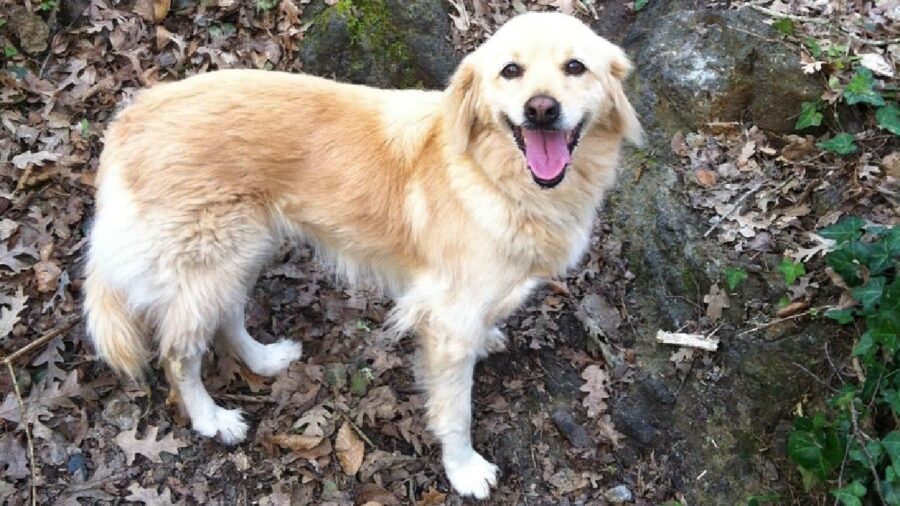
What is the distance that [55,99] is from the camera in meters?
4.39

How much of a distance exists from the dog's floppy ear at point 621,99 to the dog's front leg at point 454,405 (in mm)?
1150

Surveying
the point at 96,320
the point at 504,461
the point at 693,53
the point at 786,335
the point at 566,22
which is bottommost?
the point at 504,461

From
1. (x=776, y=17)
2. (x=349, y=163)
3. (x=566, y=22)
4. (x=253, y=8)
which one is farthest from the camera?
(x=253, y=8)

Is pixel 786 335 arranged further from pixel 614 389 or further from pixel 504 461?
pixel 504 461

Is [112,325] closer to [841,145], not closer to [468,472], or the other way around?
[468,472]

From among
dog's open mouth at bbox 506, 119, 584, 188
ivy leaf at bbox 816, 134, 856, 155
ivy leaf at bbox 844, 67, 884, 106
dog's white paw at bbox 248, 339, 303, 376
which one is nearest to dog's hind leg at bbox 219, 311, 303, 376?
dog's white paw at bbox 248, 339, 303, 376

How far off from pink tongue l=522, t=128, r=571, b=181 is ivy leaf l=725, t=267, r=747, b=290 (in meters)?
1.43

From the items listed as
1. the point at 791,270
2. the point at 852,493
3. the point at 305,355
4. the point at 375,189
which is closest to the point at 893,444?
the point at 852,493

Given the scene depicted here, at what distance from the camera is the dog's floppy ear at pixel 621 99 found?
2.92m

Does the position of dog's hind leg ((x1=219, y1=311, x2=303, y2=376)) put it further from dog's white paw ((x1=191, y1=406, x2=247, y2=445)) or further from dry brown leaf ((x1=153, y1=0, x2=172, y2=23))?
dry brown leaf ((x1=153, y1=0, x2=172, y2=23))

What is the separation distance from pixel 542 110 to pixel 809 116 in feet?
7.26

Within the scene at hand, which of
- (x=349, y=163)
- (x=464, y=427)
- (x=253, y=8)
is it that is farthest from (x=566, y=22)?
(x=253, y=8)

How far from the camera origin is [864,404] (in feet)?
9.95

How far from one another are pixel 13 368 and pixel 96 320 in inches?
30.9
